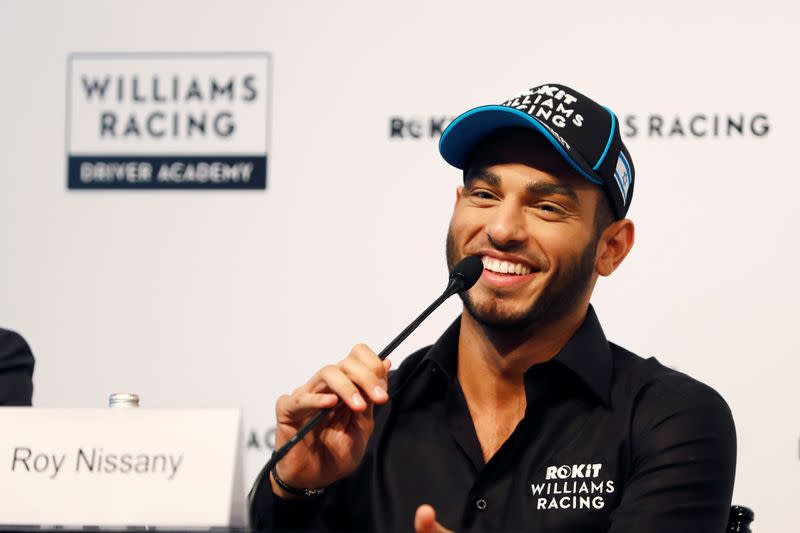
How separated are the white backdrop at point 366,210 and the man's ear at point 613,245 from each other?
12.7 inches

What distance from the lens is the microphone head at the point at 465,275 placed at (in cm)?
160

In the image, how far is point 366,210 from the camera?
7.84 feet

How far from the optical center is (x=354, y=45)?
7.95ft

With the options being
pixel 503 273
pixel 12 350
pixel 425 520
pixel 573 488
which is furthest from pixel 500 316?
pixel 12 350

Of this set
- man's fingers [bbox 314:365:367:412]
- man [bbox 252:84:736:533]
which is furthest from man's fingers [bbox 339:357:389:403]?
man [bbox 252:84:736:533]

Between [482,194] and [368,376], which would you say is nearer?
[368,376]

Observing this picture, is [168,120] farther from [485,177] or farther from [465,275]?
[465,275]

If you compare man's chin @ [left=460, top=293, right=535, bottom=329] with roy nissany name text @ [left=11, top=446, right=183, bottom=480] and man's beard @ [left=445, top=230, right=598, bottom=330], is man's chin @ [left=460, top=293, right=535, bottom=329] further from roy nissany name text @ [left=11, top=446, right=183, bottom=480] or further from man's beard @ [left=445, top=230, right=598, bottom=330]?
roy nissany name text @ [left=11, top=446, right=183, bottom=480]

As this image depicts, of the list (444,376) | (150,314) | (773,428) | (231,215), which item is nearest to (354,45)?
(231,215)

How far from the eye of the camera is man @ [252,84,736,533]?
63.9 inches

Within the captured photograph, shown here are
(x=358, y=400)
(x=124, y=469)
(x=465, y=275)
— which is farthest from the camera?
(x=465, y=275)

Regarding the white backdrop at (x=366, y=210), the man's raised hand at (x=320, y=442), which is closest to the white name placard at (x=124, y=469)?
the man's raised hand at (x=320, y=442)

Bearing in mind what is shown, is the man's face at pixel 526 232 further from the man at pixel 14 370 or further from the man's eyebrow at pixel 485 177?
the man at pixel 14 370

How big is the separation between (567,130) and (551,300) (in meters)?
0.26
